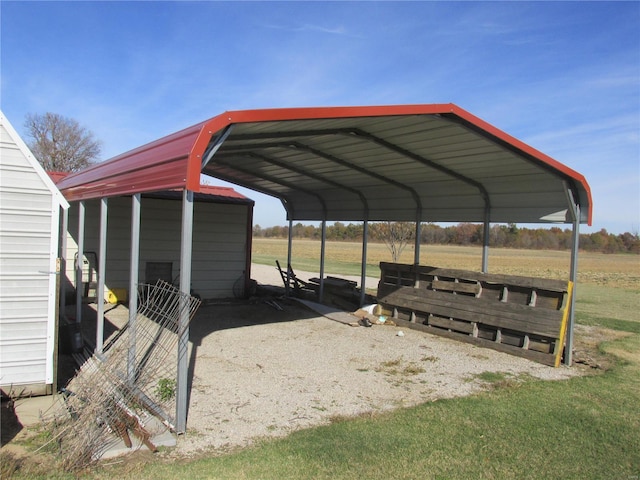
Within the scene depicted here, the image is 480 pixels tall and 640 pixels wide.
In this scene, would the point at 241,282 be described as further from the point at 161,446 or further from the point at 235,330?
the point at 161,446

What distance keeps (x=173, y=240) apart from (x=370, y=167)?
5.51m

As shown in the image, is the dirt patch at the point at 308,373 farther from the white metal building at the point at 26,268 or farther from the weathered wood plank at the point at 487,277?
the white metal building at the point at 26,268

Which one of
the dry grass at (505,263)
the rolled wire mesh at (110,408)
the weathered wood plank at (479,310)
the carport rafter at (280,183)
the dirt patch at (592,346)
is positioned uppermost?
the carport rafter at (280,183)

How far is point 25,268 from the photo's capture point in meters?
5.14

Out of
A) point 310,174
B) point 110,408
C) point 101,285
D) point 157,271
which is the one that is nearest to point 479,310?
point 310,174

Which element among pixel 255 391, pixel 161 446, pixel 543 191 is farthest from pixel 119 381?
pixel 543 191

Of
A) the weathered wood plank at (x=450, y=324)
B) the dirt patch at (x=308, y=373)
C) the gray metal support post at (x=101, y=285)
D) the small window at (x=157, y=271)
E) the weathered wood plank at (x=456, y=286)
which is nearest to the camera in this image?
the dirt patch at (x=308, y=373)

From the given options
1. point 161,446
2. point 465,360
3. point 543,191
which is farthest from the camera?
point 543,191

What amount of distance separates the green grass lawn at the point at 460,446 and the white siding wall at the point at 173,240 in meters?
8.31

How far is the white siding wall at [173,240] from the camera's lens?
11.4 metres

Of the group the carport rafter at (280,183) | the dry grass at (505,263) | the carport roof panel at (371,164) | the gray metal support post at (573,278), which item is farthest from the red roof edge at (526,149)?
the dry grass at (505,263)

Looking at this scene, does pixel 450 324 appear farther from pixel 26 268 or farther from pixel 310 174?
pixel 26 268

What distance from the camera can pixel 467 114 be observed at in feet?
20.8

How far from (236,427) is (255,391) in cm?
111
